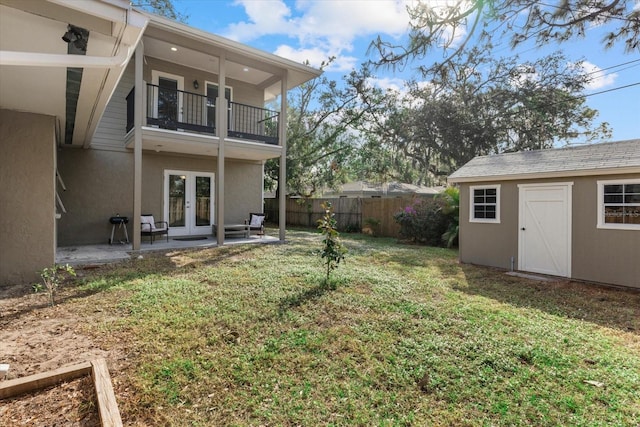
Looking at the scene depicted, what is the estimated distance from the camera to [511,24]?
24.0 ft

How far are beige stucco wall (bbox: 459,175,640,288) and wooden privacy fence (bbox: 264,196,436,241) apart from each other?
5356mm

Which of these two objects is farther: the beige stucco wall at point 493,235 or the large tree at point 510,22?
the beige stucco wall at point 493,235

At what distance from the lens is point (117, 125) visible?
32.1 ft

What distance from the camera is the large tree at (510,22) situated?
22.0 ft

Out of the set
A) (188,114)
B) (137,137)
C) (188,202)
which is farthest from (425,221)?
(137,137)

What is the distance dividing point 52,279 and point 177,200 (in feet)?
21.0

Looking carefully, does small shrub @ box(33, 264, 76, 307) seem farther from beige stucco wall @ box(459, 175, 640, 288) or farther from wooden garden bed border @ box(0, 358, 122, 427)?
beige stucco wall @ box(459, 175, 640, 288)

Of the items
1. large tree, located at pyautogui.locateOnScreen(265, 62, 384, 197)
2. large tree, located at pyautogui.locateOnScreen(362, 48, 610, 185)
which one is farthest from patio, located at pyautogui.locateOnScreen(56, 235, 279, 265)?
large tree, located at pyautogui.locateOnScreen(362, 48, 610, 185)

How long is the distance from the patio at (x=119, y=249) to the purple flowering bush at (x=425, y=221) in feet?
16.4

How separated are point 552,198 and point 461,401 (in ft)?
19.8

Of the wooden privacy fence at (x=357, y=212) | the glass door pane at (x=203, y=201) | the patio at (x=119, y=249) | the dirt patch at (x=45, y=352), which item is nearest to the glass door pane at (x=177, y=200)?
the glass door pane at (x=203, y=201)

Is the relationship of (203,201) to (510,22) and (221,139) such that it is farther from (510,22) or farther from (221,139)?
(510,22)

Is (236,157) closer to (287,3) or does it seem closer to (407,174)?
(287,3)

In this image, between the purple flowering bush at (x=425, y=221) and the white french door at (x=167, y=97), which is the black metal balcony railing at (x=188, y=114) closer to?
the white french door at (x=167, y=97)
